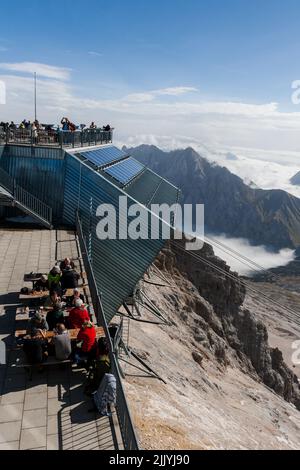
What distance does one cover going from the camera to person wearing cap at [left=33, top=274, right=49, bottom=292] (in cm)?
1298

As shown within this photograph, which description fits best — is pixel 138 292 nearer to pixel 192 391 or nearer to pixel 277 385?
pixel 192 391

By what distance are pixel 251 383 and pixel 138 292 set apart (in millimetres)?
14184

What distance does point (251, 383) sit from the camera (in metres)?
34.8

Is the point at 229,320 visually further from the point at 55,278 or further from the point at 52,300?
the point at 52,300

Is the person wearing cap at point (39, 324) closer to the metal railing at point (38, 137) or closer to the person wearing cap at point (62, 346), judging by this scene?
the person wearing cap at point (62, 346)

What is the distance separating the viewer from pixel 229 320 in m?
44.1

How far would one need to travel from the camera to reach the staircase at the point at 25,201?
1956 cm

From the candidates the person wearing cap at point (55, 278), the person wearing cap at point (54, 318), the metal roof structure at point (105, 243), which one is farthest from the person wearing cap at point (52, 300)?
the metal roof structure at point (105, 243)

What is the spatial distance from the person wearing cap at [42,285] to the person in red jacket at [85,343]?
3.42 metres

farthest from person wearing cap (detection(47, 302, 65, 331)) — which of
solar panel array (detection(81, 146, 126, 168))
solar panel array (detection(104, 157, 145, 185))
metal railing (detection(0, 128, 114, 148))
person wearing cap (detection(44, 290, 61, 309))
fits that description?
solar panel array (detection(104, 157, 145, 185))

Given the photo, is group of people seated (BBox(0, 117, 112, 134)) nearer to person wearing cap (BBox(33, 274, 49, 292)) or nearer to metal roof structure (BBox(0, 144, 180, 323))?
metal roof structure (BBox(0, 144, 180, 323))

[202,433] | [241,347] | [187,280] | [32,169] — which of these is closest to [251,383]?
[241,347]

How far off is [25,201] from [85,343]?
12058mm

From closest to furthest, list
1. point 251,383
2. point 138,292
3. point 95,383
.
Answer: point 95,383
point 138,292
point 251,383
